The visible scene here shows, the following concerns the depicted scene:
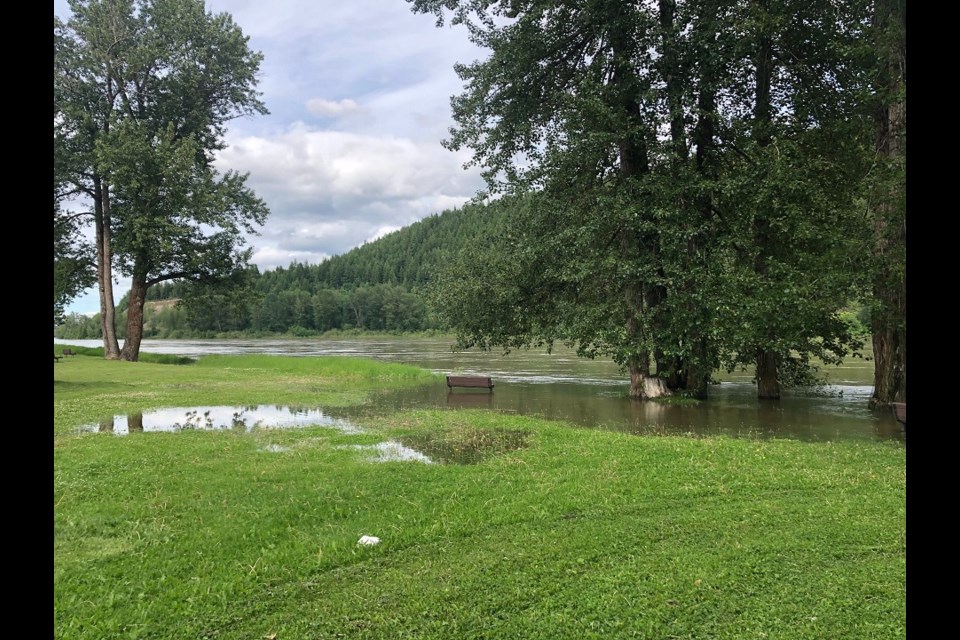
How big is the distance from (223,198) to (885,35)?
32648 millimetres

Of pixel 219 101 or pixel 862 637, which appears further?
pixel 219 101

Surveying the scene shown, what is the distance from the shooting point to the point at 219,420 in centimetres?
1532

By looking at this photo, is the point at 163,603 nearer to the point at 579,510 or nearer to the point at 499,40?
the point at 579,510

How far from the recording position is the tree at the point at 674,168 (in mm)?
16266

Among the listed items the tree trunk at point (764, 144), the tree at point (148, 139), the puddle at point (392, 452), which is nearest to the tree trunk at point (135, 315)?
the tree at point (148, 139)

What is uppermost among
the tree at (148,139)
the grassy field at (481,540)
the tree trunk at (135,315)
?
the tree at (148,139)

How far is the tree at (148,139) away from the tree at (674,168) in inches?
779

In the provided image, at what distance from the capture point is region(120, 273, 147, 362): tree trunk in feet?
109

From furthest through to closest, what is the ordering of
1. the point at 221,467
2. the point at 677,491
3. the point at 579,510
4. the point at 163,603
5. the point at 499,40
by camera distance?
the point at 499,40, the point at 221,467, the point at 677,491, the point at 579,510, the point at 163,603

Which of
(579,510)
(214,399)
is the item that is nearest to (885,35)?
(579,510)

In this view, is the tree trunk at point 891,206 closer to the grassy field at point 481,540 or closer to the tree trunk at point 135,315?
the grassy field at point 481,540

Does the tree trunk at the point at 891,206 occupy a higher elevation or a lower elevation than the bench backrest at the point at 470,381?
higher
